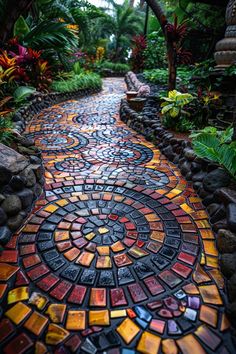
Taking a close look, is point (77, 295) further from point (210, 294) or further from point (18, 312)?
point (210, 294)

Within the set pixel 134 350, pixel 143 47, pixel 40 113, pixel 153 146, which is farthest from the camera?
pixel 143 47

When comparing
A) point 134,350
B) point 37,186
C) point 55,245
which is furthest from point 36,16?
point 134,350

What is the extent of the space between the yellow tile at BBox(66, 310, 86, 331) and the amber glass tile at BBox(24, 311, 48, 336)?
0.44 feet

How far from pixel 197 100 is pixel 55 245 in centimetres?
356

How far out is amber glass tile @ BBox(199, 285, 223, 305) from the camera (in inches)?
60.8

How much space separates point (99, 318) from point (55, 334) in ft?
0.84

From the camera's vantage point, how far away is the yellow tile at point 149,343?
1.28 metres

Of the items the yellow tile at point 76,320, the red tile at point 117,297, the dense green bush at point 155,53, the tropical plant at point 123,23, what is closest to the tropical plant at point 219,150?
the red tile at point 117,297

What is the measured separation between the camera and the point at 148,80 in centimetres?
842

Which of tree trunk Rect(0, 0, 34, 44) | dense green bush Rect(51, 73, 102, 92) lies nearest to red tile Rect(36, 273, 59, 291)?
tree trunk Rect(0, 0, 34, 44)

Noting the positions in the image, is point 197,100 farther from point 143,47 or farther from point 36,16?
point 143,47

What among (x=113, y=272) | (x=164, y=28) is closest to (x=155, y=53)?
(x=164, y=28)

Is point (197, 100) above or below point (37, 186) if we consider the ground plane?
above

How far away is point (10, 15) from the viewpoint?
5.46 meters
